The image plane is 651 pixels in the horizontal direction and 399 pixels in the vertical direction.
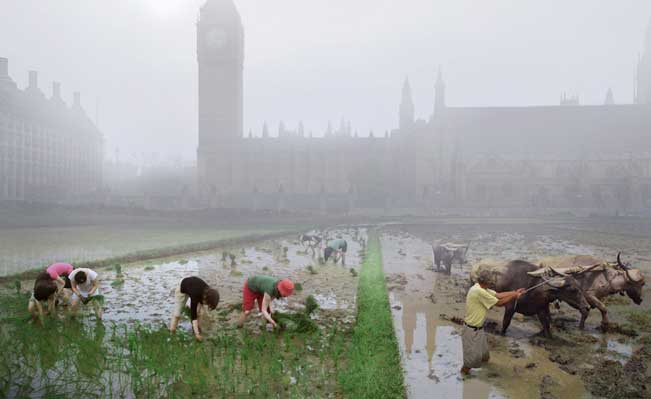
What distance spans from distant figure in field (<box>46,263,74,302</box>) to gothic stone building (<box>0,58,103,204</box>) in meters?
27.6

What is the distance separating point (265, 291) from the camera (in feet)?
23.5

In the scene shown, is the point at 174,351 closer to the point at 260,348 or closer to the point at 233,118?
the point at 260,348

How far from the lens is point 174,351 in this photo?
602 cm

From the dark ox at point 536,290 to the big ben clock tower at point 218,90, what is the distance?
6210cm

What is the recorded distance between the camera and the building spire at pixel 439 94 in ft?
Result: 225

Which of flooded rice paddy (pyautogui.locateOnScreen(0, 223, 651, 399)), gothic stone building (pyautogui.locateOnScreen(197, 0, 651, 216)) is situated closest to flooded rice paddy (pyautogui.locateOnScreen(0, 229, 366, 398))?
flooded rice paddy (pyautogui.locateOnScreen(0, 223, 651, 399))

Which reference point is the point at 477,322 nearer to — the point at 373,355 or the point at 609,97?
the point at 373,355

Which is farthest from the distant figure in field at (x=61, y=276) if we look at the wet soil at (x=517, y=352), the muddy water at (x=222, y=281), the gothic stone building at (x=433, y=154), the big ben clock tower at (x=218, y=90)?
the big ben clock tower at (x=218, y=90)

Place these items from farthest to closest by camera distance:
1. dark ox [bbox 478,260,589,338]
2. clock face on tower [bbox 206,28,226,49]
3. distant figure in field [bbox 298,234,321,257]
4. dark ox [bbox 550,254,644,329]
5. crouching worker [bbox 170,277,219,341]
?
clock face on tower [bbox 206,28,226,49] → distant figure in field [bbox 298,234,321,257] → dark ox [bbox 550,254,644,329] → dark ox [bbox 478,260,589,338] → crouching worker [bbox 170,277,219,341]

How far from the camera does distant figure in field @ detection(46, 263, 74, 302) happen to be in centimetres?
759

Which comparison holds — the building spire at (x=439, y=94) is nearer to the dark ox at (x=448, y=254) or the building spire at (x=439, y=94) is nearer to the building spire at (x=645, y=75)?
the building spire at (x=645, y=75)

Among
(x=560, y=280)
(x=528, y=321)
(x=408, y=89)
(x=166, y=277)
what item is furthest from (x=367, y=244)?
(x=408, y=89)

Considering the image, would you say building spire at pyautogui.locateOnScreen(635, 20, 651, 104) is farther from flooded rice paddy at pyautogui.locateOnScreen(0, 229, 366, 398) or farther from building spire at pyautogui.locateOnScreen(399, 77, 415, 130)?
flooded rice paddy at pyautogui.locateOnScreen(0, 229, 366, 398)

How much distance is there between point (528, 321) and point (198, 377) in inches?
250
